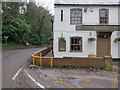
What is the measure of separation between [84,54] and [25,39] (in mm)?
24853

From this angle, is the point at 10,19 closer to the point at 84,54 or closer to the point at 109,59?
the point at 84,54

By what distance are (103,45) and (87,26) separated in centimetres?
265

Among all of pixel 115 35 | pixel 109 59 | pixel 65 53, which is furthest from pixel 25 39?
pixel 109 59

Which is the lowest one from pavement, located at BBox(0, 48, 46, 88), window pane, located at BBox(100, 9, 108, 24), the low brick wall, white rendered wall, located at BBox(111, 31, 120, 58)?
pavement, located at BBox(0, 48, 46, 88)

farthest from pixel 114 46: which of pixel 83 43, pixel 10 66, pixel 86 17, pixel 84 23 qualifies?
pixel 10 66

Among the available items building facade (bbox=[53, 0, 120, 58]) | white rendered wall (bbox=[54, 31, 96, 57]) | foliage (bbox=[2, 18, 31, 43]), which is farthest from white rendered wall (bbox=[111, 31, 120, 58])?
A: foliage (bbox=[2, 18, 31, 43])

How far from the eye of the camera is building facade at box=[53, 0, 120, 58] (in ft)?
43.2

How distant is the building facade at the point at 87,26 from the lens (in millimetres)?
13164

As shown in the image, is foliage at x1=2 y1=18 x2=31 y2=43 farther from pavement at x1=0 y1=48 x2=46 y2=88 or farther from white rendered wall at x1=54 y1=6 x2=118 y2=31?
white rendered wall at x1=54 y1=6 x2=118 y2=31

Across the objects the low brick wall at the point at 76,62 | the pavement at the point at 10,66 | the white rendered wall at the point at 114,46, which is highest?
the white rendered wall at the point at 114,46

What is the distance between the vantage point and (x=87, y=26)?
13164 mm

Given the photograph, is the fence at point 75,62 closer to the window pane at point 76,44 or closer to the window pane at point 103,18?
the window pane at point 76,44

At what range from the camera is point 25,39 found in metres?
35.0

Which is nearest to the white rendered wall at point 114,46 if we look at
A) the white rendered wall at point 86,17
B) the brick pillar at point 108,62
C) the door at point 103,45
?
the door at point 103,45
